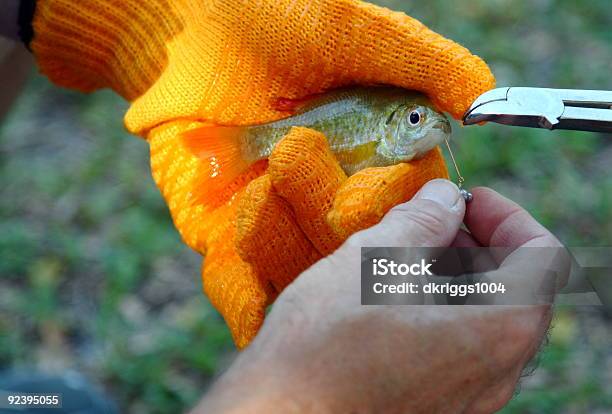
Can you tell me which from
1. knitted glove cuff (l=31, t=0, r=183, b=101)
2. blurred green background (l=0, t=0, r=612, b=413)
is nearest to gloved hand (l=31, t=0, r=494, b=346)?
knitted glove cuff (l=31, t=0, r=183, b=101)

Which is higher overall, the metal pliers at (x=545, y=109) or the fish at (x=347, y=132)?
the metal pliers at (x=545, y=109)

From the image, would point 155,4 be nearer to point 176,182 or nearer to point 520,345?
point 176,182

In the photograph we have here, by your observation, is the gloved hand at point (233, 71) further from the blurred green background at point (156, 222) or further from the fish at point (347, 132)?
the blurred green background at point (156, 222)

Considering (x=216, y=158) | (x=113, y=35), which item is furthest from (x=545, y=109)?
(x=113, y=35)

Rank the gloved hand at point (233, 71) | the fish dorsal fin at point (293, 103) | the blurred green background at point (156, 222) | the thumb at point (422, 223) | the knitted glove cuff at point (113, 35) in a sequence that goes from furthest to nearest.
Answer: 1. the blurred green background at point (156, 222)
2. the knitted glove cuff at point (113, 35)
3. the fish dorsal fin at point (293, 103)
4. the gloved hand at point (233, 71)
5. the thumb at point (422, 223)

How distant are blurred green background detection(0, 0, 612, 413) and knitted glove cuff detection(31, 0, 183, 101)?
681 mm

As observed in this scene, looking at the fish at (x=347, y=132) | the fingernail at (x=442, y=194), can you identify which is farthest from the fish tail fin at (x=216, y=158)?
the fingernail at (x=442, y=194)

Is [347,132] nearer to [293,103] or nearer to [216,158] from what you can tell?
[293,103]

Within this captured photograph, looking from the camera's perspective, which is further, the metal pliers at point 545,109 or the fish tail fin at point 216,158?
the fish tail fin at point 216,158

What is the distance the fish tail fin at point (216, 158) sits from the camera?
1586 millimetres

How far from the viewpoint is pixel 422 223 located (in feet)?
3.92

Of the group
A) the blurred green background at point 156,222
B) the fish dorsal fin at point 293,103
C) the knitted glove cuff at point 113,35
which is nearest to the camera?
the fish dorsal fin at point 293,103

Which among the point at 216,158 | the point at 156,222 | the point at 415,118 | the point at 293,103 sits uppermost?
the point at 415,118

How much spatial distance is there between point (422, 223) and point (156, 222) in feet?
5.75
